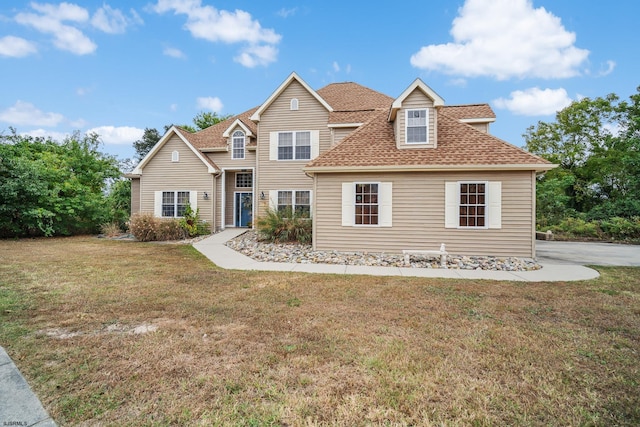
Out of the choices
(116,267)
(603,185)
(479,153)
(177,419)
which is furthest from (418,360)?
(603,185)

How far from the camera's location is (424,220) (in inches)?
398

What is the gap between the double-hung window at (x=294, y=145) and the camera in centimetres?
1486

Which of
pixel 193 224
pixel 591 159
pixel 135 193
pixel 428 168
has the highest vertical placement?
pixel 591 159

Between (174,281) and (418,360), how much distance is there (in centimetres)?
551

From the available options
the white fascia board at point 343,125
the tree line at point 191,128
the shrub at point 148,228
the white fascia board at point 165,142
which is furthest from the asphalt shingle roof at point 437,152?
the tree line at point 191,128

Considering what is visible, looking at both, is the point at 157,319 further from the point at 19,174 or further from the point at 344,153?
the point at 19,174

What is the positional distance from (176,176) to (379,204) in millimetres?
12259

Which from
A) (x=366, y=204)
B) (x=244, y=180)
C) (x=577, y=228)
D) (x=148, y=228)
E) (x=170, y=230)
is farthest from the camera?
(x=244, y=180)

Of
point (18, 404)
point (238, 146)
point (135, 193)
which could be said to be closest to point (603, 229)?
point (238, 146)

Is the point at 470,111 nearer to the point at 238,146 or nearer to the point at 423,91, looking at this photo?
the point at 423,91

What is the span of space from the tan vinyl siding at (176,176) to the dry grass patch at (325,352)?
10309 millimetres

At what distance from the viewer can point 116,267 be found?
7.75 meters

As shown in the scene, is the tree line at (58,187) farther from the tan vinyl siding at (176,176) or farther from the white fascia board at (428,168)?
the white fascia board at (428,168)

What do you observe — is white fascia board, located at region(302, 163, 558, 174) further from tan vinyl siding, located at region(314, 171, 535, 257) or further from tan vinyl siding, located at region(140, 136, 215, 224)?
tan vinyl siding, located at region(140, 136, 215, 224)
